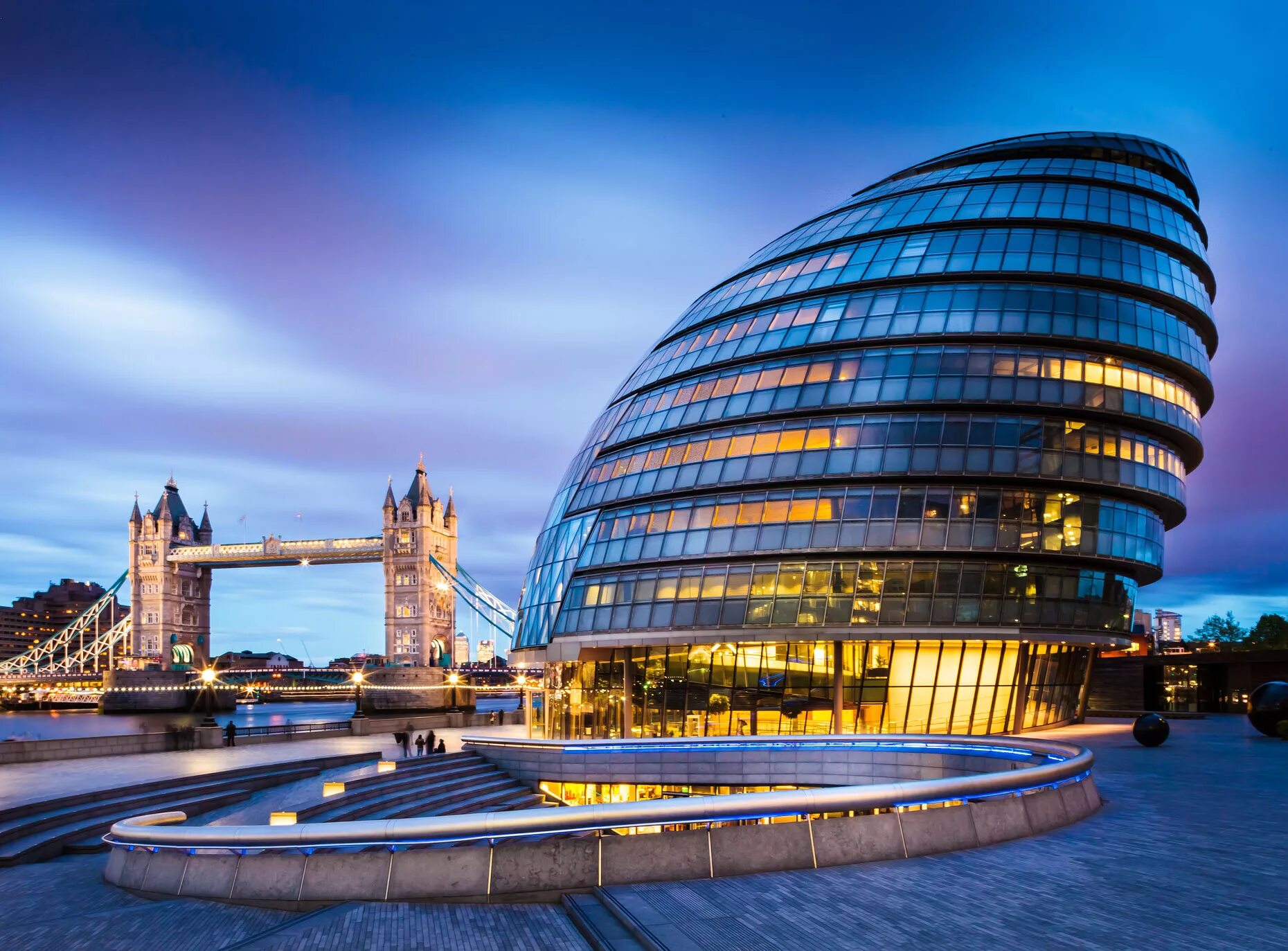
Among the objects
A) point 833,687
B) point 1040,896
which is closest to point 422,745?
point 833,687

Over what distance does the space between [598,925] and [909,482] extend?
34.8 meters

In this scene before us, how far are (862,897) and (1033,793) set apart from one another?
21.5 feet

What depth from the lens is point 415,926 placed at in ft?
44.8

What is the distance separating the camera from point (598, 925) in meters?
12.9

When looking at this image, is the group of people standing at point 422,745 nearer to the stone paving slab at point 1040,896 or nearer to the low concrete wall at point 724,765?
the low concrete wall at point 724,765

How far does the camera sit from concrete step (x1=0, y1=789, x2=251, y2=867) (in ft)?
84.9

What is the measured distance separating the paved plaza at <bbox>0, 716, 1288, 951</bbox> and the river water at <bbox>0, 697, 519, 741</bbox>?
316 feet

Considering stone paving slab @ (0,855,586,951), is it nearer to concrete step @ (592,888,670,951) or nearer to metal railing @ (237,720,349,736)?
concrete step @ (592,888,670,951)

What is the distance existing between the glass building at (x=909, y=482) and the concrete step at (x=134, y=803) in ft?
56.7

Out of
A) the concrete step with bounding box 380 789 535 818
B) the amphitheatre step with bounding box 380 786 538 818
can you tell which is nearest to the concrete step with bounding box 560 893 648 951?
the amphitheatre step with bounding box 380 786 538 818

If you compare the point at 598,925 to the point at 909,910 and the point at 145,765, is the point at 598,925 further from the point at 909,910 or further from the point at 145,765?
the point at 145,765

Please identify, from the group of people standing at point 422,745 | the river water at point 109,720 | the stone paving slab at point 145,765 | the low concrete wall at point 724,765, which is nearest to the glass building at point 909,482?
the group of people standing at point 422,745

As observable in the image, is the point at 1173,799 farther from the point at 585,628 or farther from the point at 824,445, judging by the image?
the point at 585,628

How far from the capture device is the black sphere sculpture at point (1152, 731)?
37.4 meters
